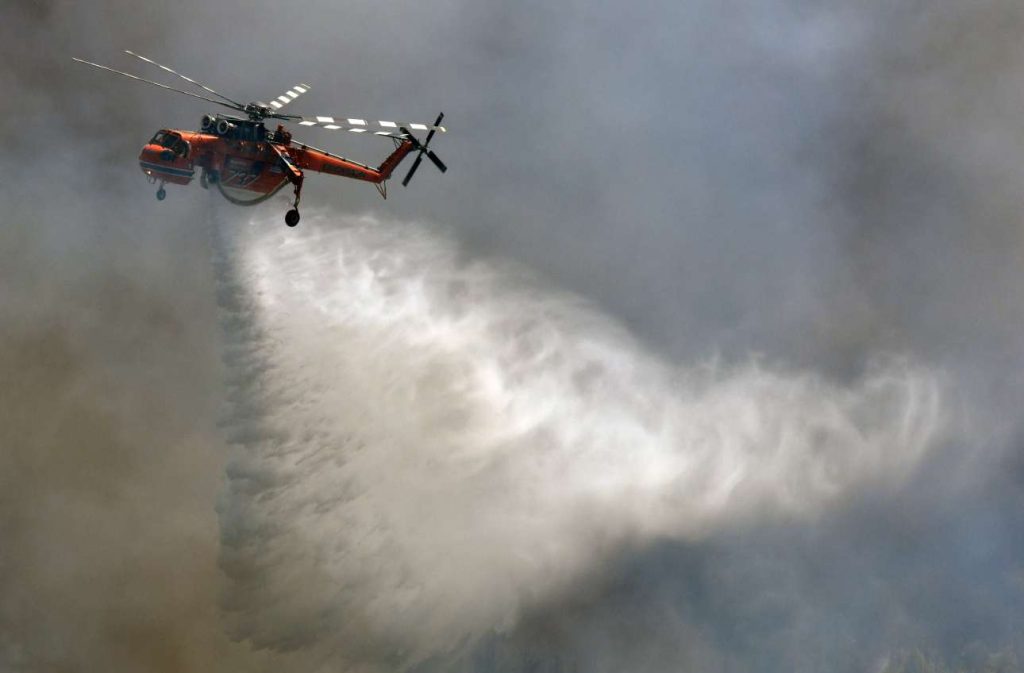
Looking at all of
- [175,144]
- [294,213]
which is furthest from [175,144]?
[294,213]

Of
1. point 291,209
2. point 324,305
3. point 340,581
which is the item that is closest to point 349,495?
point 340,581

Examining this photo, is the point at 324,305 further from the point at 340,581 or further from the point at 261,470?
the point at 340,581

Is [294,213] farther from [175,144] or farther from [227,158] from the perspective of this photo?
[175,144]

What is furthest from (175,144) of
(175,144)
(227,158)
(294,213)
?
(294,213)

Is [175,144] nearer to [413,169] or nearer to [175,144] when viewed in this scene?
[175,144]

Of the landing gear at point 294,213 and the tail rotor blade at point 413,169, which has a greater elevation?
the tail rotor blade at point 413,169

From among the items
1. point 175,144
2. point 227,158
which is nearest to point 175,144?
point 175,144

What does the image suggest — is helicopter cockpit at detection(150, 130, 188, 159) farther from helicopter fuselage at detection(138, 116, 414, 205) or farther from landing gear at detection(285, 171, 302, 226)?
landing gear at detection(285, 171, 302, 226)

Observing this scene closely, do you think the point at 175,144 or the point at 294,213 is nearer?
the point at 175,144

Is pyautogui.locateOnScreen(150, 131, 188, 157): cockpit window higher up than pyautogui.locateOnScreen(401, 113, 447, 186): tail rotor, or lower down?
lower down

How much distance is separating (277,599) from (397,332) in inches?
592

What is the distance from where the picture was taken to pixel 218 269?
56.5m

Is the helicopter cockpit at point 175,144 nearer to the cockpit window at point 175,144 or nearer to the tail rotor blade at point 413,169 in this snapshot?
the cockpit window at point 175,144

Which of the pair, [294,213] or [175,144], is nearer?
[175,144]
